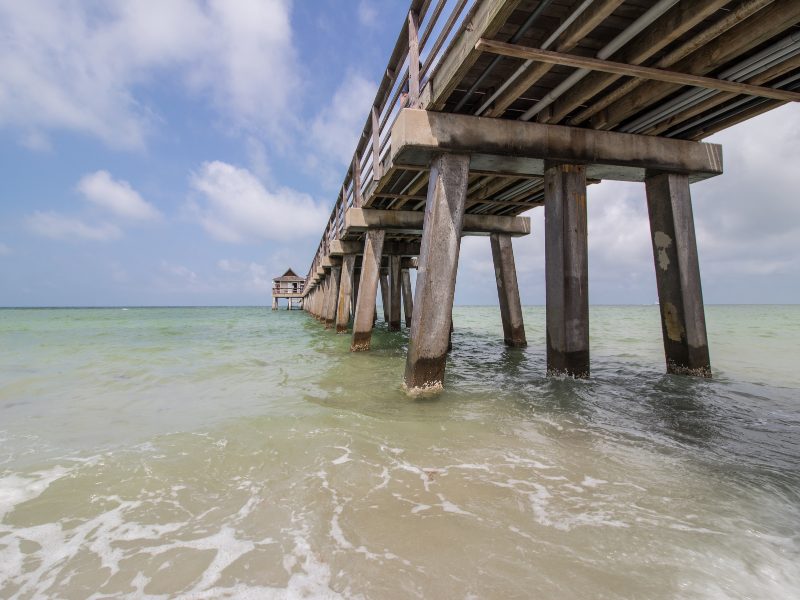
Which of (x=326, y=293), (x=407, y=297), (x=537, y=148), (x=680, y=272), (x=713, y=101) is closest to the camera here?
(x=713, y=101)

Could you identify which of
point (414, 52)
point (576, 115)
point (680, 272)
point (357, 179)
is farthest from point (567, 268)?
point (357, 179)

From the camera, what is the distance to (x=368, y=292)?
11500 mm

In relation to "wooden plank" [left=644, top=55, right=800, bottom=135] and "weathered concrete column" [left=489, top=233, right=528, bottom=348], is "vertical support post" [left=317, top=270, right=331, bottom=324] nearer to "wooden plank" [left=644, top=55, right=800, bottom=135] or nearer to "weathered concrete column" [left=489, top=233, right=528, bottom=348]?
"weathered concrete column" [left=489, top=233, right=528, bottom=348]

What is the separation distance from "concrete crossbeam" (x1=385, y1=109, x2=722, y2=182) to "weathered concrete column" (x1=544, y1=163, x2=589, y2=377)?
35 cm

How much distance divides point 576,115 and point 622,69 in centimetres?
171

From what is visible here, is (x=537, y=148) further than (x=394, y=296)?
No

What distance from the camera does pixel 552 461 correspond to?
10.5ft

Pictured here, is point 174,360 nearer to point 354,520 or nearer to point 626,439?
point 354,520

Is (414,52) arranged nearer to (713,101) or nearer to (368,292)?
(713,101)

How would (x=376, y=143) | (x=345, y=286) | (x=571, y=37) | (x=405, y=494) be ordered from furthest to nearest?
(x=345, y=286), (x=376, y=143), (x=571, y=37), (x=405, y=494)

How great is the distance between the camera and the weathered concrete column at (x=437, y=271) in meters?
5.49

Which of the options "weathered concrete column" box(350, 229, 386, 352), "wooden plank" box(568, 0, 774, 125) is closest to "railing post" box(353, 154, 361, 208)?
"weathered concrete column" box(350, 229, 386, 352)

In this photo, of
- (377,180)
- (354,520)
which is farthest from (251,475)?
(377,180)

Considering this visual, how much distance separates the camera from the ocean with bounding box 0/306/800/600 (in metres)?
1.86
